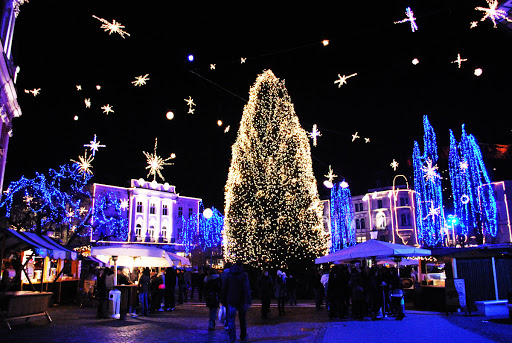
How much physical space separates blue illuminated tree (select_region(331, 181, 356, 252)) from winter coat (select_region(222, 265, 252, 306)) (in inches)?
2086

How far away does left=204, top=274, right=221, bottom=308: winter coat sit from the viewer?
11188mm

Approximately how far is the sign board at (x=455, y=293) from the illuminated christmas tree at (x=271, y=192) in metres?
9.74

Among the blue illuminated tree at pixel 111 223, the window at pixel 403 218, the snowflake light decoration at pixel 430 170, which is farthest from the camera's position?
the window at pixel 403 218

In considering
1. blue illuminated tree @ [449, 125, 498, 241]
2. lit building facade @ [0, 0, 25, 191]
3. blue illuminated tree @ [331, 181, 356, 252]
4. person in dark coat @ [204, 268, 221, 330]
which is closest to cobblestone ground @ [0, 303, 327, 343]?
person in dark coat @ [204, 268, 221, 330]

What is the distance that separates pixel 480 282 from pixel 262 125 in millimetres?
14567

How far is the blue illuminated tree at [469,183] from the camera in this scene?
39428 mm

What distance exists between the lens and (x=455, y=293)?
14.5 metres

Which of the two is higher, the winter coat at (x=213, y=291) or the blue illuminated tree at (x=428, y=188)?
the blue illuminated tree at (x=428, y=188)

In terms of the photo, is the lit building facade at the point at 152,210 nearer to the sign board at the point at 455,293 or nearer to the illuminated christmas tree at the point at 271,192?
the illuminated christmas tree at the point at 271,192

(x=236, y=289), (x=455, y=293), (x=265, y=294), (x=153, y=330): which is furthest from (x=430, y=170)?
(x=236, y=289)

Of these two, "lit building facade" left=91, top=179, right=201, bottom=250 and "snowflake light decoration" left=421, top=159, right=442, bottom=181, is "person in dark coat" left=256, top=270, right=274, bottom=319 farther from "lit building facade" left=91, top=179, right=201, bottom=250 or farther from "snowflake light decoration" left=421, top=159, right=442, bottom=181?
"lit building facade" left=91, top=179, right=201, bottom=250

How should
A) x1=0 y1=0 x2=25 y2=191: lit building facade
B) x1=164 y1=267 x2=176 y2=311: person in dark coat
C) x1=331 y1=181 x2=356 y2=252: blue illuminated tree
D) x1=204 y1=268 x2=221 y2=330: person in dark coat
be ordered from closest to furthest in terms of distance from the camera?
x1=204 y1=268 x2=221 y2=330: person in dark coat < x1=164 y1=267 x2=176 y2=311: person in dark coat < x1=0 y1=0 x2=25 y2=191: lit building facade < x1=331 y1=181 x2=356 y2=252: blue illuminated tree

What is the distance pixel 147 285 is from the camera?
1548 centimetres

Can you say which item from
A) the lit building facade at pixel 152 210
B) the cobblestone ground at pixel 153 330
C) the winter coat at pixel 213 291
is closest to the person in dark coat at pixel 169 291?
the cobblestone ground at pixel 153 330
